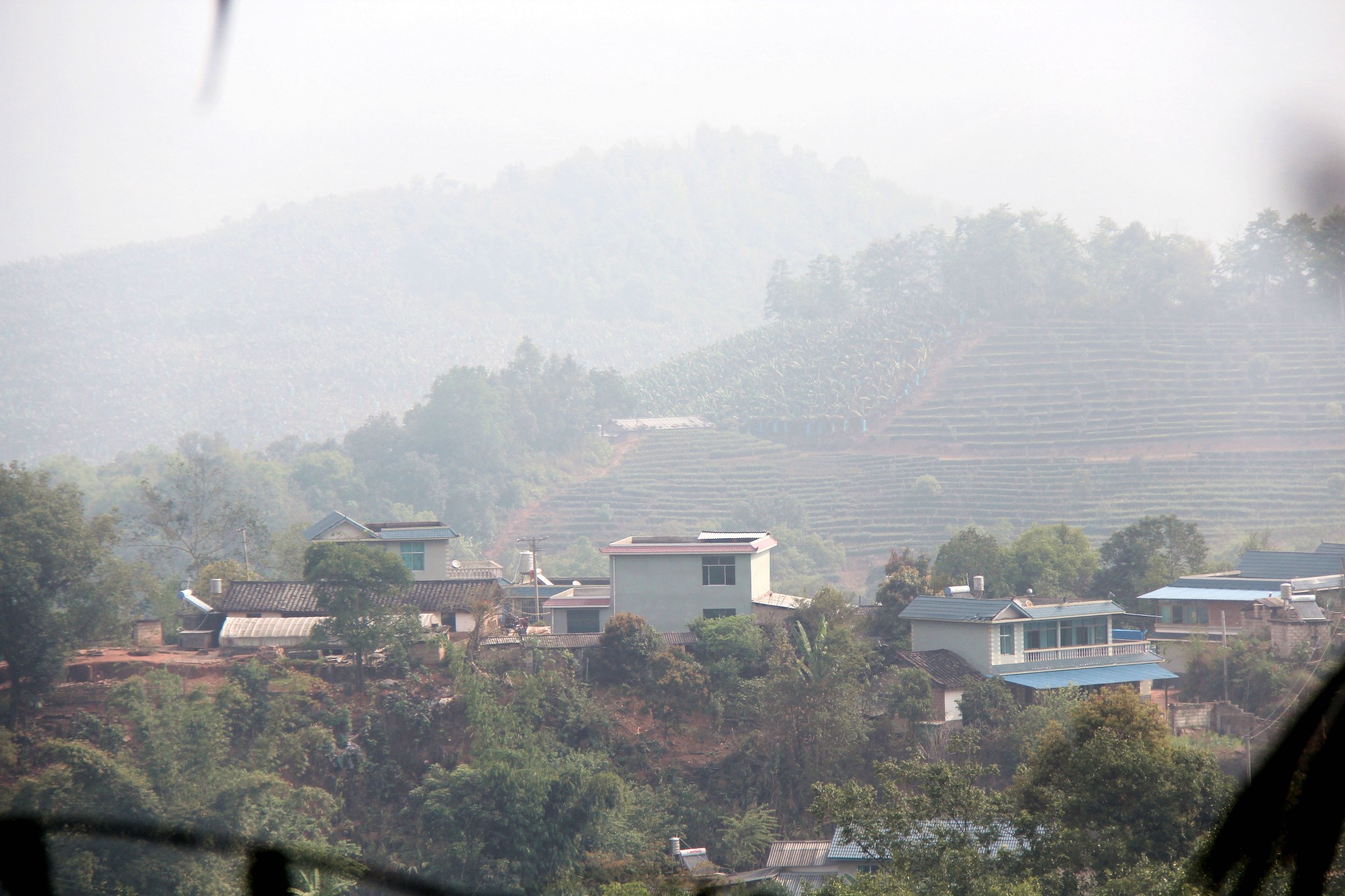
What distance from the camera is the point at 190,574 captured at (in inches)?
1577

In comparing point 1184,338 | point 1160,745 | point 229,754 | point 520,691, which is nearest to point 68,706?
point 229,754

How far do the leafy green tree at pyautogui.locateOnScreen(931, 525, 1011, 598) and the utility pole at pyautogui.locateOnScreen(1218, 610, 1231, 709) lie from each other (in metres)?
4.70

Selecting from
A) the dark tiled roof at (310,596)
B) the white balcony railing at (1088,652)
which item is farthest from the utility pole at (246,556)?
the white balcony railing at (1088,652)

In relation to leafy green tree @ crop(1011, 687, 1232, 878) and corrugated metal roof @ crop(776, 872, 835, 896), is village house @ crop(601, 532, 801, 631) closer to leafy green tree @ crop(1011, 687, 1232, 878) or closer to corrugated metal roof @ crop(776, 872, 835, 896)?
corrugated metal roof @ crop(776, 872, 835, 896)

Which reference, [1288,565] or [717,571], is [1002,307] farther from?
[717,571]

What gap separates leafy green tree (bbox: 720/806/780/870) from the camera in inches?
843

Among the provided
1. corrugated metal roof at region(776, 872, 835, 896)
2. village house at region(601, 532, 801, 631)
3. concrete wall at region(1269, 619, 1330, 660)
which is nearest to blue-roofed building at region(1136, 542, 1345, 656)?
concrete wall at region(1269, 619, 1330, 660)

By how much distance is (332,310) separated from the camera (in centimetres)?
15500

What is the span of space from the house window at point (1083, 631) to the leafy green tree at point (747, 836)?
26.3ft

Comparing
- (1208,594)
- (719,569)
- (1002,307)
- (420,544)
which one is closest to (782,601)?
(719,569)

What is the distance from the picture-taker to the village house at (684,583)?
28.7 metres

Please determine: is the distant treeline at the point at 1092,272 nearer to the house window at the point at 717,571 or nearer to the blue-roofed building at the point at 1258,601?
the blue-roofed building at the point at 1258,601

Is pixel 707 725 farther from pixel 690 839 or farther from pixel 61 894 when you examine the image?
pixel 61 894

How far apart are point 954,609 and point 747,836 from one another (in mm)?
7545
